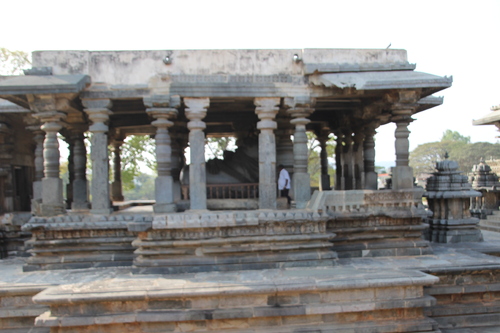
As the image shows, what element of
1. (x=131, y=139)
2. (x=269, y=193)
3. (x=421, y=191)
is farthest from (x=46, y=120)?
(x=131, y=139)

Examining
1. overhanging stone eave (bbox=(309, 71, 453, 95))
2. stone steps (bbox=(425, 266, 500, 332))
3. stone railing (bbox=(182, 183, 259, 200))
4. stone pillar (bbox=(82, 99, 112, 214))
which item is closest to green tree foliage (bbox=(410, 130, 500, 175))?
stone railing (bbox=(182, 183, 259, 200))

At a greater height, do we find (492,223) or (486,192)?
(486,192)

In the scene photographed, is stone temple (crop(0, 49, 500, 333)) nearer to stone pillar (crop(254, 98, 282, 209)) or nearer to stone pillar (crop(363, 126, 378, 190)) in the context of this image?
stone pillar (crop(254, 98, 282, 209))

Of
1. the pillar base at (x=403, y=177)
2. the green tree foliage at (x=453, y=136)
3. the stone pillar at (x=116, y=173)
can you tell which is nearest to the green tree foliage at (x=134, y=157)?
the stone pillar at (x=116, y=173)

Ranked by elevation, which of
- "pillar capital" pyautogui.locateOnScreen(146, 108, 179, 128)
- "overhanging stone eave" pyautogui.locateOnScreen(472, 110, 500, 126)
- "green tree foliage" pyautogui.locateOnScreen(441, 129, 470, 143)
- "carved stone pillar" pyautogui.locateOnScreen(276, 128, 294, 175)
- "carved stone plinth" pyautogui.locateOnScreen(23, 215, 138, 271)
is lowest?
"carved stone plinth" pyautogui.locateOnScreen(23, 215, 138, 271)

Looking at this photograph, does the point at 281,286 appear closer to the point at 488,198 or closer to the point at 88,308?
the point at 88,308

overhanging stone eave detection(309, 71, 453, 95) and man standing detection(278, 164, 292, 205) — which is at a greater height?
overhanging stone eave detection(309, 71, 453, 95)

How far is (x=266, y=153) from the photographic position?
311 inches

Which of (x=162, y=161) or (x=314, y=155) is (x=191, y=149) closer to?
(x=162, y=161)

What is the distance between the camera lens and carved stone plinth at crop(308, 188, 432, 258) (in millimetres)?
7562

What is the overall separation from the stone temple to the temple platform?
19 millimetres

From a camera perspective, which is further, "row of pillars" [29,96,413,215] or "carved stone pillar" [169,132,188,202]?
"carved stone pillar" [169,132,188,202]

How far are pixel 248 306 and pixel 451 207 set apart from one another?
5.60 m

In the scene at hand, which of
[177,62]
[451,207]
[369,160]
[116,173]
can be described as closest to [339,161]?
[369,160]
